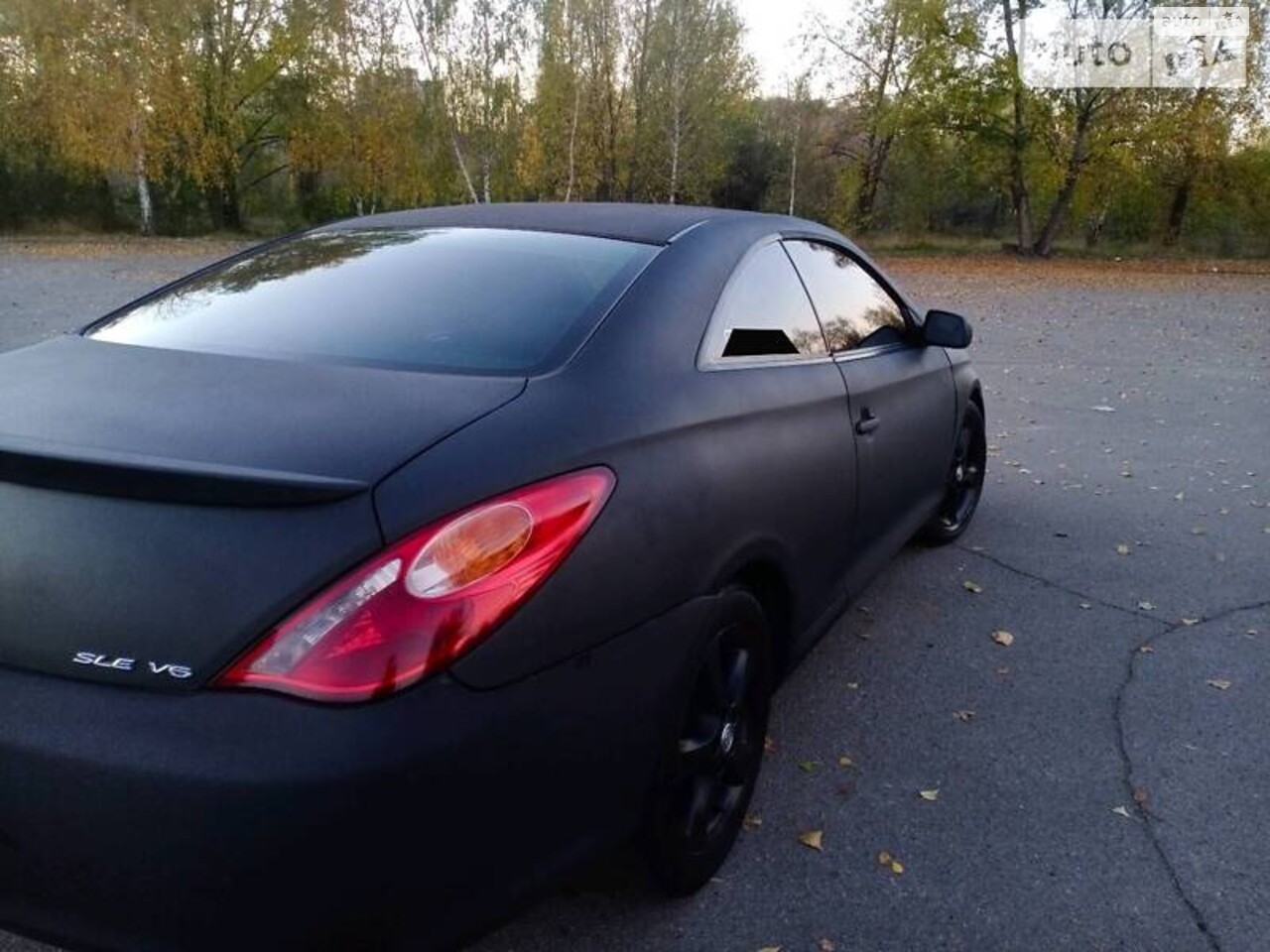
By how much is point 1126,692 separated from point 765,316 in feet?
6.21

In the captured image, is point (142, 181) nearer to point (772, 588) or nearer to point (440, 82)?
point (440, 82)

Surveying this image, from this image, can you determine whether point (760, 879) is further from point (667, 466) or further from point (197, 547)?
point (197, 547)

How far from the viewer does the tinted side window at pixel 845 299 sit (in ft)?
11.2

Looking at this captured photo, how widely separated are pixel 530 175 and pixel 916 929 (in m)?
35.6

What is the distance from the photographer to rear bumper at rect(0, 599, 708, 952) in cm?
154

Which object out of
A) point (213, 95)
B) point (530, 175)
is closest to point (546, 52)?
point (530, 175)

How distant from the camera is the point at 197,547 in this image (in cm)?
164

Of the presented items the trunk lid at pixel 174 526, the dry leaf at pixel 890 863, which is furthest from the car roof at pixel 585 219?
the dry leaf at pixel 890 863

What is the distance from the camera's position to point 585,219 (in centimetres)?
314

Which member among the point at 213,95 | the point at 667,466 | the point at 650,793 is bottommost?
the point at 650,793

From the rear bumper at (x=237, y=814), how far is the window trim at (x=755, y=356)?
3.76ft

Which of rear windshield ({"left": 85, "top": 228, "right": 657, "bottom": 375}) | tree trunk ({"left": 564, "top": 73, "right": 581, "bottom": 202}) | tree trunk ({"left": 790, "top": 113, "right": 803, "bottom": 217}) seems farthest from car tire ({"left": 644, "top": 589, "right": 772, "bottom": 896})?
tree trunk ({"left": 790, "top": 113, "right": 803, "bottom": 217})

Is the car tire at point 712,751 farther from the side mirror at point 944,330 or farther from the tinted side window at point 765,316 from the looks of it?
the side mirror at point 944,330

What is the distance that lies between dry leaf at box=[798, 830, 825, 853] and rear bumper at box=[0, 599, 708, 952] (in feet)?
4.10
